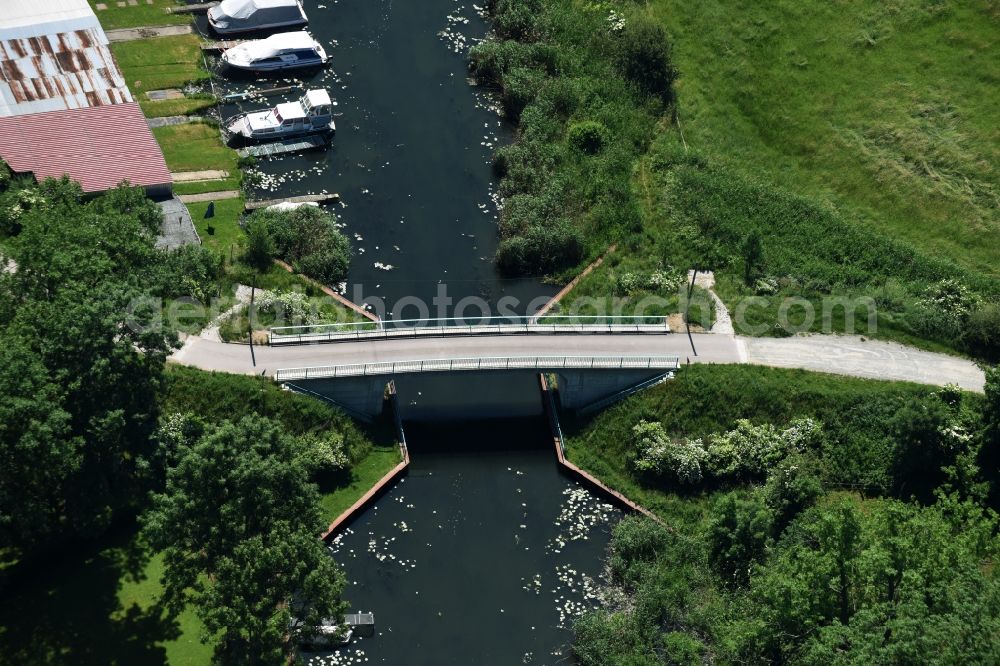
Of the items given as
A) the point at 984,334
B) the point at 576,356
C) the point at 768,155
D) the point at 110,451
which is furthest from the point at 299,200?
the point at 984,334

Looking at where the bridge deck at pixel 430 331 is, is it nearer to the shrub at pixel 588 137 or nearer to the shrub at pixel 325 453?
the shrub at pixel 325 453

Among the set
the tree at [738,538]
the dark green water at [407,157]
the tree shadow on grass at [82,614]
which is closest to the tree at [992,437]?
the tree at [738,538]

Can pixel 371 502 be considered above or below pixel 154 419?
below

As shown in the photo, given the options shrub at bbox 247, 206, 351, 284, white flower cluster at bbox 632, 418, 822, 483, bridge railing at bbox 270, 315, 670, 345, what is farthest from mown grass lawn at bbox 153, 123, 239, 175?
white flower cluster at bbox 632, 418, 822, 483

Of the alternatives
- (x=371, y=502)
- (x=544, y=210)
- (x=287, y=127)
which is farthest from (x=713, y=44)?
(x=371, y=502)

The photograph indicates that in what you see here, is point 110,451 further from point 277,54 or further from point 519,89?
point 519,89

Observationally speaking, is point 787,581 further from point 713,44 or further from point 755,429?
point 713,44
